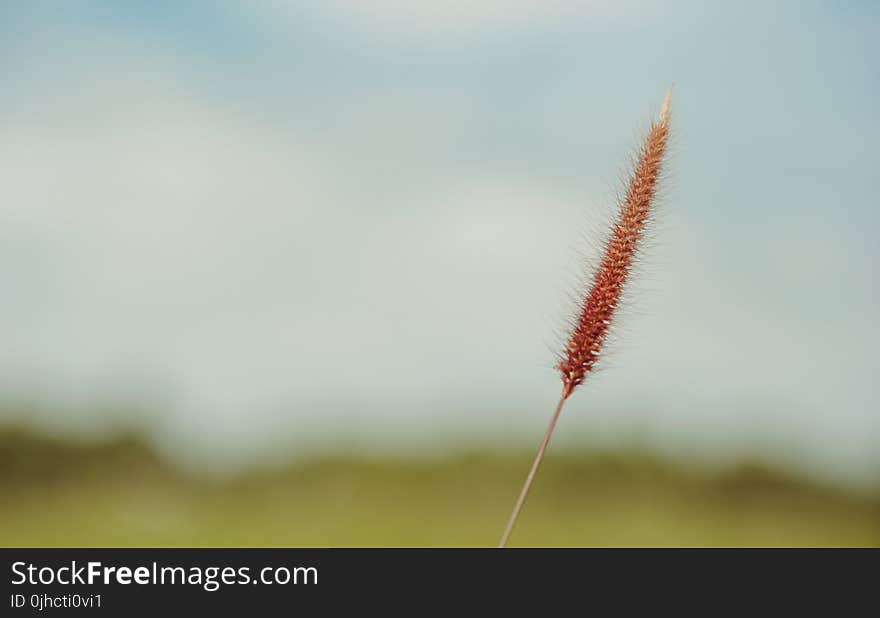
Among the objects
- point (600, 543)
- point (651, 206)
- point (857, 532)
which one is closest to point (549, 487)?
point (600, 543)

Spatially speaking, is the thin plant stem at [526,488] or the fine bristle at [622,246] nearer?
the thin plant stem at [526,488]

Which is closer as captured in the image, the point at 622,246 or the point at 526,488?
the point at 526,488

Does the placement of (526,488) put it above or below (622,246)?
below

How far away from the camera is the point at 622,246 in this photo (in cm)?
357

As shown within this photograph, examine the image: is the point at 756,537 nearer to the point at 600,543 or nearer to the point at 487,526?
the point at 600,543

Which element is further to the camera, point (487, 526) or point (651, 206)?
point (487, 526)

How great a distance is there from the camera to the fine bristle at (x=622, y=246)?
3.44m

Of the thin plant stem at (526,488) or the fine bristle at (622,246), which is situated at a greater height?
the fine bristle at (622,246)

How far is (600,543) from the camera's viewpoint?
1066 centimetres

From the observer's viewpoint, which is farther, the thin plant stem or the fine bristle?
the fine bristle

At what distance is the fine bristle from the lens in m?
3.44

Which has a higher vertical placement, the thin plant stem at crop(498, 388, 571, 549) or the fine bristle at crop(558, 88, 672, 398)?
the fine bristle at crop(558, 88, 672, 398)
